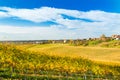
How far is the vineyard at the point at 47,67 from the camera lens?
46.8 m

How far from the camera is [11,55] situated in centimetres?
5703

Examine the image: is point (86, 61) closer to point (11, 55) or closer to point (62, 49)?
point (11, 55)

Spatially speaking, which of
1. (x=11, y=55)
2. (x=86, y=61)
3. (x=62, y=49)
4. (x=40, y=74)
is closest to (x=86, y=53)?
(x=62, y=49)

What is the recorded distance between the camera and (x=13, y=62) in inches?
2115

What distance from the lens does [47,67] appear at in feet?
181

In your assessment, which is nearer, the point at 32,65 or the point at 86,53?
the point at 32,65

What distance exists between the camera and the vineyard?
153 feet

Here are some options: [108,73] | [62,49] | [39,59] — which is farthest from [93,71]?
[62,49]

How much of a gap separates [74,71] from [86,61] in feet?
35.5

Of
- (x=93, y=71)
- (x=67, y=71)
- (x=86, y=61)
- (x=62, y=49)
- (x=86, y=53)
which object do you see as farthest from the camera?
(x=62, y=49)

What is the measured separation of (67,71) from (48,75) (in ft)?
26.4

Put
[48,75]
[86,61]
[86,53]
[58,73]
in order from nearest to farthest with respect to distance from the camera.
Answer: [48,75], [58,73], [86,61], [86,53]

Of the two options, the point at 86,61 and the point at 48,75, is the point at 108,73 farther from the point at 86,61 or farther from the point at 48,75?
the point at 48,75

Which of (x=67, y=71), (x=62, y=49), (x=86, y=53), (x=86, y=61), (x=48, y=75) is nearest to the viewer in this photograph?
→ (x=48, y=75)
